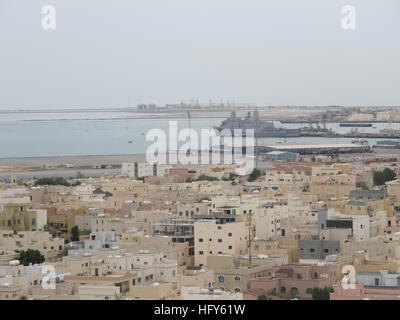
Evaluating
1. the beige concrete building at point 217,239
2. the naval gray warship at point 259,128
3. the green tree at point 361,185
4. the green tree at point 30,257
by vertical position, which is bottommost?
the green tree at point 30,257

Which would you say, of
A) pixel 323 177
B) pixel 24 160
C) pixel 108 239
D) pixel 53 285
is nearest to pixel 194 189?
pixel 323 177

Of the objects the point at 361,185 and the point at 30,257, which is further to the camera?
the point at 361,185

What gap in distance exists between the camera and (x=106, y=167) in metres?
19.7

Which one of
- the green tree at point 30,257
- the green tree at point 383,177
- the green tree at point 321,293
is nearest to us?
the green tree at point 321,293

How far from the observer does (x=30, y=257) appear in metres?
6.46

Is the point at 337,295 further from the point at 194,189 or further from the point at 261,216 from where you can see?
the point at 194,189

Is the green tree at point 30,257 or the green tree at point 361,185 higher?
the green tree at point 361,185

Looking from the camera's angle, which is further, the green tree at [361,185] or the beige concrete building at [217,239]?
the green tree at [361,185]

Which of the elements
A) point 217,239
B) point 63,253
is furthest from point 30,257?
point 217,239

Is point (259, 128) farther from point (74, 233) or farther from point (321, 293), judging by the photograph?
point (321, 293)

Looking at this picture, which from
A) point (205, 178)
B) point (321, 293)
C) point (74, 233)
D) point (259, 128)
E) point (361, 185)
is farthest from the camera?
point (259, 128)

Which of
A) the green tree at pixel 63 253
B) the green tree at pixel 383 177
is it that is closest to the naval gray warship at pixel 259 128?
the green tree at pixel 383 177

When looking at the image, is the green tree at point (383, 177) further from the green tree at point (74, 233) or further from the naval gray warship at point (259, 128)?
the naval gray warship at point (259, 128)

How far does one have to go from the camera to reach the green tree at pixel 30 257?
637 cm
